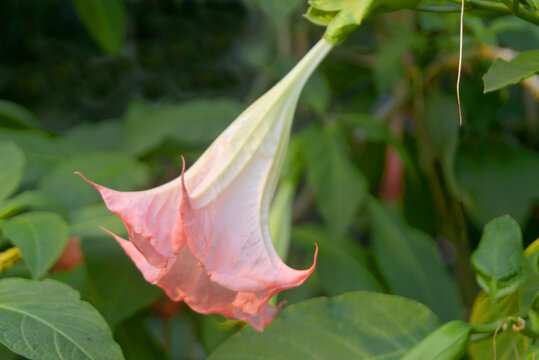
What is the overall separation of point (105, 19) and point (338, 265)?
36cm

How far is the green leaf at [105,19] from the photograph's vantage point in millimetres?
599

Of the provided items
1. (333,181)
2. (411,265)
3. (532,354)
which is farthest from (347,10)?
(411,265)

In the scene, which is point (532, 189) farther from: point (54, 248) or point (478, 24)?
point (54, 248)

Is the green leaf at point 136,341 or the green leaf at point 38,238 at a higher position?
the green leaf at point 38,238

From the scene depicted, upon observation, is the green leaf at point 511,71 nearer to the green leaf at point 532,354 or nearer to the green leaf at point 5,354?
the green leaf at point 532,354

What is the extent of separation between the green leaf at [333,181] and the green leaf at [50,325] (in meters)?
0.28

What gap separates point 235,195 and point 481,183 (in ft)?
1.42

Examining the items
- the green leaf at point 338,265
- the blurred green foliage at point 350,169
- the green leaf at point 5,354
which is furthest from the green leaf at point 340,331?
the green leaf at point 338,265

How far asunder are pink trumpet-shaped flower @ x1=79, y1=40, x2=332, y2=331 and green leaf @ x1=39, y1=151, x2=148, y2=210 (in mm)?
223

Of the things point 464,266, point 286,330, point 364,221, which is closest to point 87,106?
point 364,221

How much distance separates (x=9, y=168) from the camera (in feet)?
1.23

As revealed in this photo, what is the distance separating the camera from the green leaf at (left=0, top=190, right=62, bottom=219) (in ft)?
1.24

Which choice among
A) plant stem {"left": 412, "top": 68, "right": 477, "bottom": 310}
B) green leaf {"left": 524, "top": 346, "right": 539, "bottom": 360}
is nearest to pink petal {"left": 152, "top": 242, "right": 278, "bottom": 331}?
green leaf {"left": 524, "top": 346, "right": 539, "bottom": 360}

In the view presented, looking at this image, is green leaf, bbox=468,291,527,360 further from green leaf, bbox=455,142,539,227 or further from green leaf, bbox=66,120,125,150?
green leaf, bbox=66,120,125,150
